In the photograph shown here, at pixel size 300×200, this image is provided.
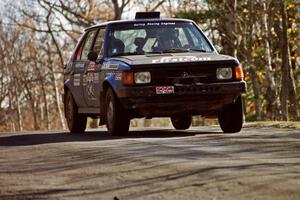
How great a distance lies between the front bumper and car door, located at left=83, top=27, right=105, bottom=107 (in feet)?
3.85

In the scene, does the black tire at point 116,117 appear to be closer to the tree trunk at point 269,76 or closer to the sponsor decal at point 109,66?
the sponsor decal at point 109,66

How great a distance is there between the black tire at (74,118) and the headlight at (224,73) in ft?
11.1

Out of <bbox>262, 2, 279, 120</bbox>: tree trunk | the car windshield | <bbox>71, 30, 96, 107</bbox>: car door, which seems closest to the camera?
the car windshield

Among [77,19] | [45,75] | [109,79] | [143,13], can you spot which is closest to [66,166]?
[109,79]

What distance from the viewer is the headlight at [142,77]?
39.0 feet

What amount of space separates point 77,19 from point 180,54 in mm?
34057

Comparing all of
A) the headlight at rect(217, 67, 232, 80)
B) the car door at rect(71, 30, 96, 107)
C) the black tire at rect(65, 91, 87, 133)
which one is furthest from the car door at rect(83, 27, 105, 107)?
the headlight at rect(217, 67, 232, 80)

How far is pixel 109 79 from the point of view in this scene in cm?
1238

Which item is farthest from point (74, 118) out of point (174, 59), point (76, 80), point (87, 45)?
point (174, 59)

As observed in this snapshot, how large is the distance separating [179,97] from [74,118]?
322cm

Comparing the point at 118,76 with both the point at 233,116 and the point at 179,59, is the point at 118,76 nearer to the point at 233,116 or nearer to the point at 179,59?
the point at 179,59

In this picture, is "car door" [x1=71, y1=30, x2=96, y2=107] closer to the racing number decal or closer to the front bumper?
the racing number decal

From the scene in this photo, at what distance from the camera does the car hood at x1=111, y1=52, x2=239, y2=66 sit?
12016 millimetres

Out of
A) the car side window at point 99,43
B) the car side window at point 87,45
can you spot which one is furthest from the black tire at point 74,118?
the car side window at point 99,43
